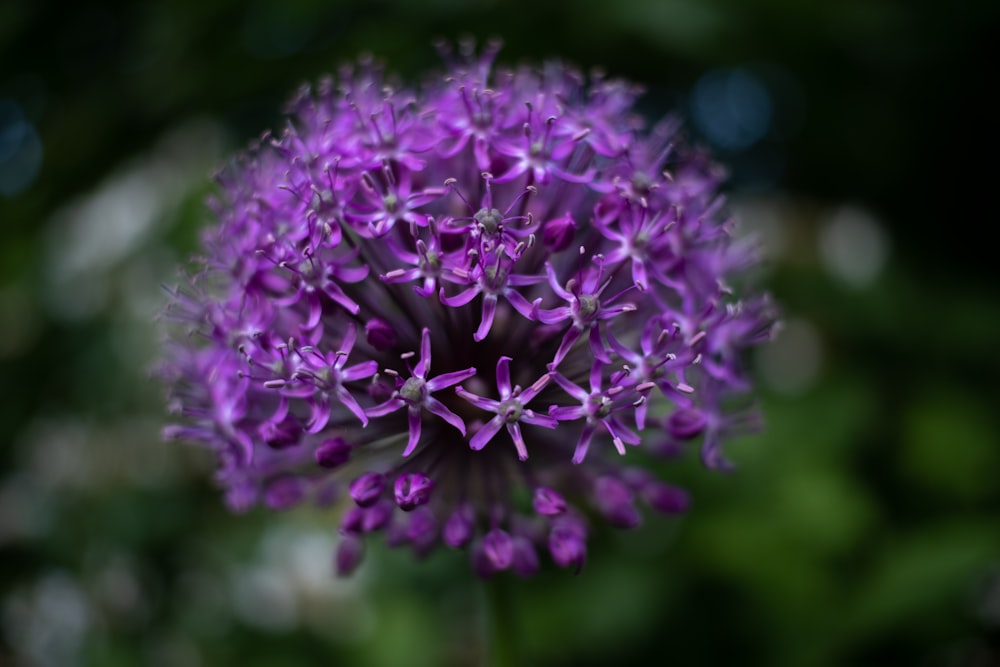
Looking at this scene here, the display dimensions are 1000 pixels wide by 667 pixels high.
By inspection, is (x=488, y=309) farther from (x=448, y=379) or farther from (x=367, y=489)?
(x=367, y=489)

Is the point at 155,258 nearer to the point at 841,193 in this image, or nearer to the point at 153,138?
the point at 153,138

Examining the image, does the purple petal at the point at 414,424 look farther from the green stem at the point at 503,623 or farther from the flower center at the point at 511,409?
the green stem at the point at 503,623

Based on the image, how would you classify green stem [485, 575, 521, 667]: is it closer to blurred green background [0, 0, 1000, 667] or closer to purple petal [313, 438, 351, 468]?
purple petal [313, 438, 351, 468]

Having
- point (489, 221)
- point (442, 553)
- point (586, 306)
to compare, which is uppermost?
point (489, 221)

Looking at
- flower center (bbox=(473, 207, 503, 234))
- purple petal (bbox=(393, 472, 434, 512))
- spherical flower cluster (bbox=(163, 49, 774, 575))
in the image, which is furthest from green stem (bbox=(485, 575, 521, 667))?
flower center (bbox=(473, 207, 503, 234))

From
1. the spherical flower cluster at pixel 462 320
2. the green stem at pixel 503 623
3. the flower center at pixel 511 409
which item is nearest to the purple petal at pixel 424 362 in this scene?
the spherical flower cluster at pixel 462 320

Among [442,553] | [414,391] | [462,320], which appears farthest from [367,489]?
[442,553]

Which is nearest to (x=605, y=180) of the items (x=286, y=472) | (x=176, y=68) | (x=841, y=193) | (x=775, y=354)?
(x=286, y=472)
